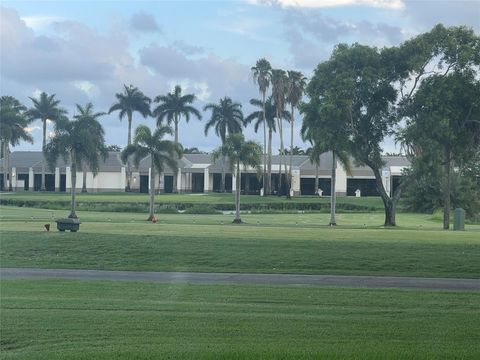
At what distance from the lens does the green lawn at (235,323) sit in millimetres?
8984

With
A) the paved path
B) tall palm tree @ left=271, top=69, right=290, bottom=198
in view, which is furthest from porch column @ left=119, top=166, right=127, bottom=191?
the paved path

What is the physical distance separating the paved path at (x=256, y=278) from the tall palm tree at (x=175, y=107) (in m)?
76.2

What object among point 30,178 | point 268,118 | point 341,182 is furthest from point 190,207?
point 30,178

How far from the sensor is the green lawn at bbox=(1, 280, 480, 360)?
29.5 ft

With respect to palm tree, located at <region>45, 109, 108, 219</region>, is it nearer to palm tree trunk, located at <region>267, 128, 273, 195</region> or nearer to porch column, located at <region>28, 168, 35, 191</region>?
palm tree trunk, located at <region>267, 128, 273, 195</region>

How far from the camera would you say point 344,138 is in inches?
1834

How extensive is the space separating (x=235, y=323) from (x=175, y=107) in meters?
86.1

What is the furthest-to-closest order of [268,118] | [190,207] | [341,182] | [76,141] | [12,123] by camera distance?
[341,182] < [268,118] < [12,123] < [190,207] < [76,141]

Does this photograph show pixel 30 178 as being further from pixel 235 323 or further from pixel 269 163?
pixel 235 323

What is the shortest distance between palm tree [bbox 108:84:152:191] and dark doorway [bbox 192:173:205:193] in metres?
10.0

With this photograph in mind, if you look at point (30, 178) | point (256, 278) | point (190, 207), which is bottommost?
point (256, 278)

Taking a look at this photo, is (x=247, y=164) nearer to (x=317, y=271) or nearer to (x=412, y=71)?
(x=412, y=71)

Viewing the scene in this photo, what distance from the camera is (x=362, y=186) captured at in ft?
319

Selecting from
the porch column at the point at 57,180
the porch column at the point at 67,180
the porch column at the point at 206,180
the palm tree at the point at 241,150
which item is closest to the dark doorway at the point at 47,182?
the porch column at the point at 57,180
